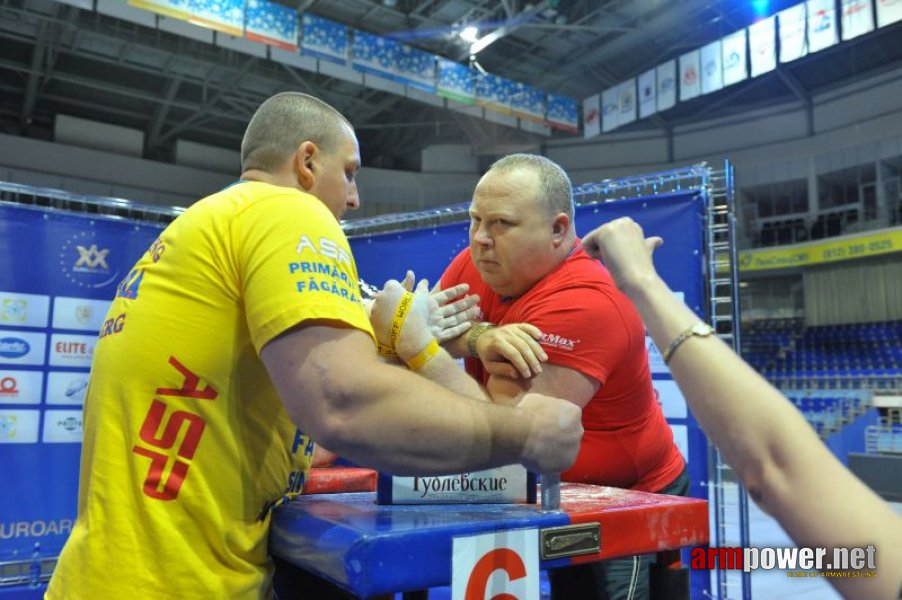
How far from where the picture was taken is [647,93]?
1311 centimetres

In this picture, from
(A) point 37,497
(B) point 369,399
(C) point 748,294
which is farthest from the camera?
(C) point 748,294

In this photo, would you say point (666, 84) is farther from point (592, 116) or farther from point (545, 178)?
point (545, 178)

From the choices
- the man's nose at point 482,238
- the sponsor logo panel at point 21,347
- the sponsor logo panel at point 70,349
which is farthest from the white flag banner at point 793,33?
the sponsor logo panel at point 21,347

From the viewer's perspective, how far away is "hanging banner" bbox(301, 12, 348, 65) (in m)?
9.89

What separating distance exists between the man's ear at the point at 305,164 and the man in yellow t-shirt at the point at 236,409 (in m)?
0.20

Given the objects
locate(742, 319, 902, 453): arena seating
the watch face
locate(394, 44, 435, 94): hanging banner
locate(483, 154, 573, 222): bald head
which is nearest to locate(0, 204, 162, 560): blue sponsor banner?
locate(483, 154, 573, 222): bald head

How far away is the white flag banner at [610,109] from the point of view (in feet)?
45.2

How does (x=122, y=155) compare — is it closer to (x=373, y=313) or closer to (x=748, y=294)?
(x=373, y=313)

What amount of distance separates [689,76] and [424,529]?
1323 centimetres

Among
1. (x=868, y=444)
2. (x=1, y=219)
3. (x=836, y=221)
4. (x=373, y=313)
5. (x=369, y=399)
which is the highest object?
(x=836, y=221)

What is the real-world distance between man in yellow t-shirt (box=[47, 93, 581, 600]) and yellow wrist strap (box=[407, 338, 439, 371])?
0.85 feet

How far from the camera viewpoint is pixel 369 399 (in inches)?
36.5

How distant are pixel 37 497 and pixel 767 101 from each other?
18.4 m

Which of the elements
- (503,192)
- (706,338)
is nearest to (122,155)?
(503,192)
